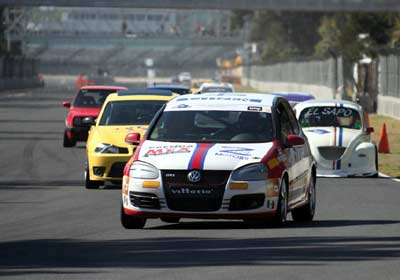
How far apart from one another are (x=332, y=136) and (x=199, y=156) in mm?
10690

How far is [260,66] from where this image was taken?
424 ft

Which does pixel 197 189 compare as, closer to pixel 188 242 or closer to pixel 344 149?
pixel 188 242

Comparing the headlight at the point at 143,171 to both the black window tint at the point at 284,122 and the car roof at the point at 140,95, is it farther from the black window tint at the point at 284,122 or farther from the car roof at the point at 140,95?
the car roof at the point at 140,95

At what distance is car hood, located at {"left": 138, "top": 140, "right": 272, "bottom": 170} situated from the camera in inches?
570

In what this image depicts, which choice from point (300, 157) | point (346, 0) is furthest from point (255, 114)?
point (346, 0)

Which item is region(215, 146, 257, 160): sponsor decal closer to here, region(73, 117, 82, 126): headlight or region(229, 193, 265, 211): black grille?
region(229, 193, 265, 211): black grille

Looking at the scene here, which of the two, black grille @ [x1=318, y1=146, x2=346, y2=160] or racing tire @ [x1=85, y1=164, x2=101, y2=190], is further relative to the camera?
black grille @ [x1=318, y1=146, x2=346, y2=160]

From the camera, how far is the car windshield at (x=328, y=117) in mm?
25672

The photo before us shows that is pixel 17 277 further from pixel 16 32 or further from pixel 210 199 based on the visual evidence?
pixel 16 32

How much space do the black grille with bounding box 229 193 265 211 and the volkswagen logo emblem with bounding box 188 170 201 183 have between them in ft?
1.38

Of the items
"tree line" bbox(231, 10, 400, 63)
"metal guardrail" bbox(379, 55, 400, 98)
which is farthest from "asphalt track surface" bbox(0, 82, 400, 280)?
"tree line" bbox(231, 10, 400, 63)

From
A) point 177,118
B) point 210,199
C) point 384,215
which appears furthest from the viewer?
point 384,215

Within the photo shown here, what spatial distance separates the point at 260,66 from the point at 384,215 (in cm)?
11242

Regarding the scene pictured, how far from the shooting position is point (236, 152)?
48.5 ft
